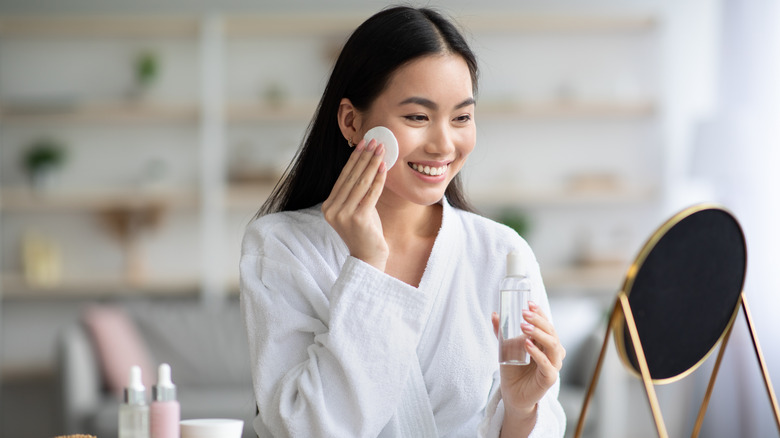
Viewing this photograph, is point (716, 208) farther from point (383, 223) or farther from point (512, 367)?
point (383, 223)

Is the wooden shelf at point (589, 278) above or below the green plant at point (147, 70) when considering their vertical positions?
below

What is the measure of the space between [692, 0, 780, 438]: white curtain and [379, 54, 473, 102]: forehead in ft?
8.91

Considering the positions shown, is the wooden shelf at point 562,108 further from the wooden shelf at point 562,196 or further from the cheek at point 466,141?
the cheek at point 466,141

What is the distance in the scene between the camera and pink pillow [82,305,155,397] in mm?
3984

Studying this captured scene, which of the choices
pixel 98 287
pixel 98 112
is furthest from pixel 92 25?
pixel 98 287

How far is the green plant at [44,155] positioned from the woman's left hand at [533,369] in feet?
13.9

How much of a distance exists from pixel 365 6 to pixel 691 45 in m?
1.85

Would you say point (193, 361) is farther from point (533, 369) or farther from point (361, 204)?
point (533, 369)

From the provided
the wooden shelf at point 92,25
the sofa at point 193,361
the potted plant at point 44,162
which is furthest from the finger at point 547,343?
the potted plant at point 44,162

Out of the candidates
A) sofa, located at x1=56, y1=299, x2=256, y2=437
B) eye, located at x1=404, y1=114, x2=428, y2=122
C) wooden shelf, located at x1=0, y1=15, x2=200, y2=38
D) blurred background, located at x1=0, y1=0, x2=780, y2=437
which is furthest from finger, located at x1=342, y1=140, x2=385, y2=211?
wooden shelf, located at x1=0, y1=15, x2=200, y2=38

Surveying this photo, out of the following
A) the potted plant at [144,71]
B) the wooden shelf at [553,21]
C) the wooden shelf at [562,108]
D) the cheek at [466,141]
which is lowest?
the cheek at [466,141]

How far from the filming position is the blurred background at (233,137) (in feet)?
16.5

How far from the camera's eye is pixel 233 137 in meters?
5.25

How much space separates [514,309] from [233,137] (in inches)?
162
